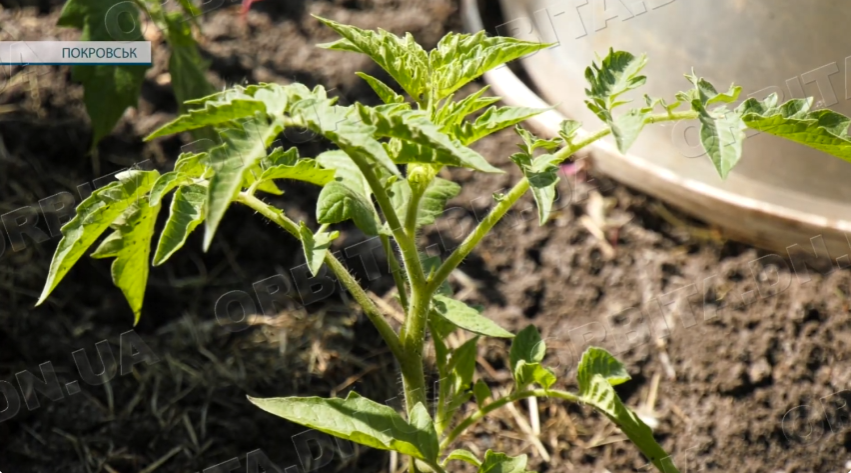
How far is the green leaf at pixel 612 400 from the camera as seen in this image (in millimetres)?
1224

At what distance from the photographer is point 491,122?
3.45ft

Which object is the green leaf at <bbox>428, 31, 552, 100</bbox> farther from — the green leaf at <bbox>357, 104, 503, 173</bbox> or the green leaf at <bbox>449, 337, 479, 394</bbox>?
the green leaf at <bbox>449, 337, 479, 394</bbox>

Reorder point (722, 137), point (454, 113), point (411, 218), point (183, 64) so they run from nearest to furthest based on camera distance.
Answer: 1. point (722, 137)
2. point (454, 113)
3. point (411, 218)
4. point (183, 64)

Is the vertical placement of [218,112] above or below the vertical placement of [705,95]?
above

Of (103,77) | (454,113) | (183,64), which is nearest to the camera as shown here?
(454,113)

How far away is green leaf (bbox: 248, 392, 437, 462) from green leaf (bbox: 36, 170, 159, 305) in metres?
0.29

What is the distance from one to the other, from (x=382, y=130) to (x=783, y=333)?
146 centimetres

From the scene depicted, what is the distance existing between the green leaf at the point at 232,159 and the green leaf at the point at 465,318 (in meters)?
0.47

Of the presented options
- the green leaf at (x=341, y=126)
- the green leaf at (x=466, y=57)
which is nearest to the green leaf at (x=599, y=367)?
the green leaf at (x=466, y=57)

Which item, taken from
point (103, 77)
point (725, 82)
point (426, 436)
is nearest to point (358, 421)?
point (426, 436)

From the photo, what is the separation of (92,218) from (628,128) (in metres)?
0.66

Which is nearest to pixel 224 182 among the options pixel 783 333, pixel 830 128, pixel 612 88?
pixel 612 88

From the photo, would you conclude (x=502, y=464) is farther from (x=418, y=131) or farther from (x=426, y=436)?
(x=418, y=131)

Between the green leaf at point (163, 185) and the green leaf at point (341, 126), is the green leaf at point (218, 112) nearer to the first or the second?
the green leaf at point (341, 126)
